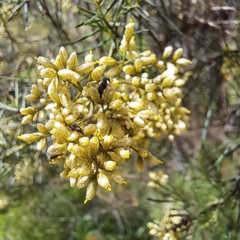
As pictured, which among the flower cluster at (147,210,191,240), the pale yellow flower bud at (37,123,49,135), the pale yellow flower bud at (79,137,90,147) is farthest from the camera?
the flower cluster at (147,210,191,240)

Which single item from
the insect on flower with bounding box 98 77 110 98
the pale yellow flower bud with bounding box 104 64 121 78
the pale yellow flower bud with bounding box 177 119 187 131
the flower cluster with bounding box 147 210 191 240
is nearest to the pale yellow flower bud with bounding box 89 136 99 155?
the insect on flower with bounding box 98 77 110 98

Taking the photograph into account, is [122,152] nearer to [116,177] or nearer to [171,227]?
[116,177]

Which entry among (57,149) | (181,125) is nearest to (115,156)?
(57,149)

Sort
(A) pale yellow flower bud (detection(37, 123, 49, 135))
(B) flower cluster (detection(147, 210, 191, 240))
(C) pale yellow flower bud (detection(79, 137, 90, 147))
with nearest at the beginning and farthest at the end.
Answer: (C) pale yellow flower bud (detection(79, 137, 90, 147)), (A) pale yellow flower bud (detection(37, 123, 49, 135)), (B) flower cluster (detection(147, 210, 191, 240))

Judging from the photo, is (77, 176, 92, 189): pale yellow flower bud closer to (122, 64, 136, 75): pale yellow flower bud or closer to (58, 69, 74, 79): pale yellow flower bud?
(58, 69, 74, 79): pale yellow flower bud

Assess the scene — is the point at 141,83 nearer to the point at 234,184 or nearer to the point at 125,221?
the point at 234,184

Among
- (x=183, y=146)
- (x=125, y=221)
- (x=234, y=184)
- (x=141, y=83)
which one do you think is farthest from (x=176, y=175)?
(x=141, y=83)
